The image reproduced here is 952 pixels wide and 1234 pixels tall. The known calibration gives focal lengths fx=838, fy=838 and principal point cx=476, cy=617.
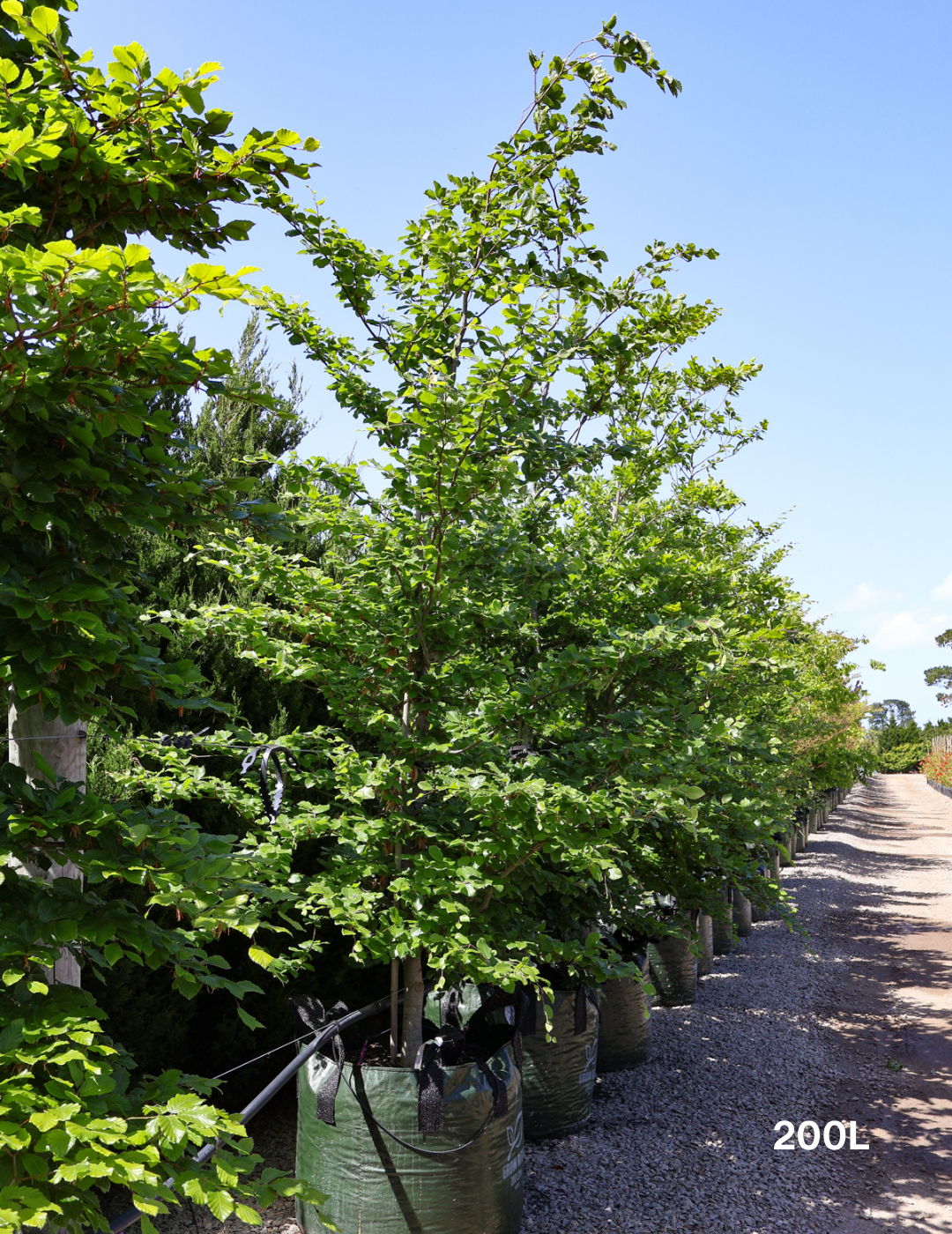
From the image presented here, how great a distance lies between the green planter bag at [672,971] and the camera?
7164 millimetres

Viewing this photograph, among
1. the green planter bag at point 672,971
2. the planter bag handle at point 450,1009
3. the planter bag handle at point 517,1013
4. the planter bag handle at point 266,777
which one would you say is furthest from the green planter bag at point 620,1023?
the planter bag handle at point 266,777

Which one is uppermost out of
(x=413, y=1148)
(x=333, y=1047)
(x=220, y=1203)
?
(x=220, y=1203)

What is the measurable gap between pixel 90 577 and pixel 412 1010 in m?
2.69

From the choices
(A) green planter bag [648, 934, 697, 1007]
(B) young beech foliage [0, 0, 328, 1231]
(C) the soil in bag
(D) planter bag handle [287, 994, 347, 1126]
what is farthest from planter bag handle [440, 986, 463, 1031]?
(A) green planter bag [648, 934, 697, 1007]

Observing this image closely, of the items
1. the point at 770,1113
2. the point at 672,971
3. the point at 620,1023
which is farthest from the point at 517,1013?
the point at 672,971

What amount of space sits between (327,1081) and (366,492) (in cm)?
240

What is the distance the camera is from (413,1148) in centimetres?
321

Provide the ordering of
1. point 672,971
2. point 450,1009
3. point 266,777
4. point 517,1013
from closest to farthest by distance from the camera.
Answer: point 266,777 → point 517,1013 → point 450,1009 → point 672,971

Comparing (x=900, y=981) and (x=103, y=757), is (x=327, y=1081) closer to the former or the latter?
(x=103, y=757)

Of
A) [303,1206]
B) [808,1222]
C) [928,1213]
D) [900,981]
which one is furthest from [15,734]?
[900,981]

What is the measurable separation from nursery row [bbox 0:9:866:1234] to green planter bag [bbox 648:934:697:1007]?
77mm

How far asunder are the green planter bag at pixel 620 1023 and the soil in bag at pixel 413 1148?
2346 millimetres

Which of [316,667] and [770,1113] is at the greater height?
[316,667]

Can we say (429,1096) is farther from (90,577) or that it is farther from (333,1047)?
(90,577)
